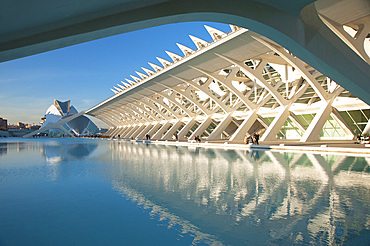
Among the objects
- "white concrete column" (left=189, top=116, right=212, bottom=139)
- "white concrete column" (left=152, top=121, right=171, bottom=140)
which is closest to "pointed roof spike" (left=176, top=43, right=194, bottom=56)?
"white concrete column" (left=189, top=116, right=212, bottom=139)

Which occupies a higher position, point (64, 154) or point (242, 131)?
point (242, 131)

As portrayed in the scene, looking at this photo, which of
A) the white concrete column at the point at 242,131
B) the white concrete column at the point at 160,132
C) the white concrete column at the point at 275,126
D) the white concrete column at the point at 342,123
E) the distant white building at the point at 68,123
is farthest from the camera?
the distant white building at the point at 68,123

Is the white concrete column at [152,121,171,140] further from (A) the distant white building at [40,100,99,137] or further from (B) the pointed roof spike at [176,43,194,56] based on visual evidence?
(A) the distant white building at [40,100,99,137]

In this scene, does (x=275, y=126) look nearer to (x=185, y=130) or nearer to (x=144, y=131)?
(x=185, y=130)

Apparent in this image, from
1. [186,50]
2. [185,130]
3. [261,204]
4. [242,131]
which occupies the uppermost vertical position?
[186,50]

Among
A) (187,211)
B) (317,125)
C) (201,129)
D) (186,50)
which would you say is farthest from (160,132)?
(187,211)

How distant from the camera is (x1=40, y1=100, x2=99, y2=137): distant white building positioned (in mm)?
65250

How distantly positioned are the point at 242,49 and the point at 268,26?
32.4 feet

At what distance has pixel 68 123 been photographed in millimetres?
69312

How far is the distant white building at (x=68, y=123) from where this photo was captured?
214 feet

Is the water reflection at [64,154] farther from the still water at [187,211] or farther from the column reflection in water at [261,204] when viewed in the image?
the column reflection in water at [261,204]

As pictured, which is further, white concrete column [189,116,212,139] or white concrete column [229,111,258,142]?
white concrete column [189,116,212,139]

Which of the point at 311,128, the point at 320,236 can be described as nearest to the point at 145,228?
the point at 320,236

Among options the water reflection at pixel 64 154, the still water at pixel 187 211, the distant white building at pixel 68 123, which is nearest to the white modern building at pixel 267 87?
the still water at pixel 187 211
